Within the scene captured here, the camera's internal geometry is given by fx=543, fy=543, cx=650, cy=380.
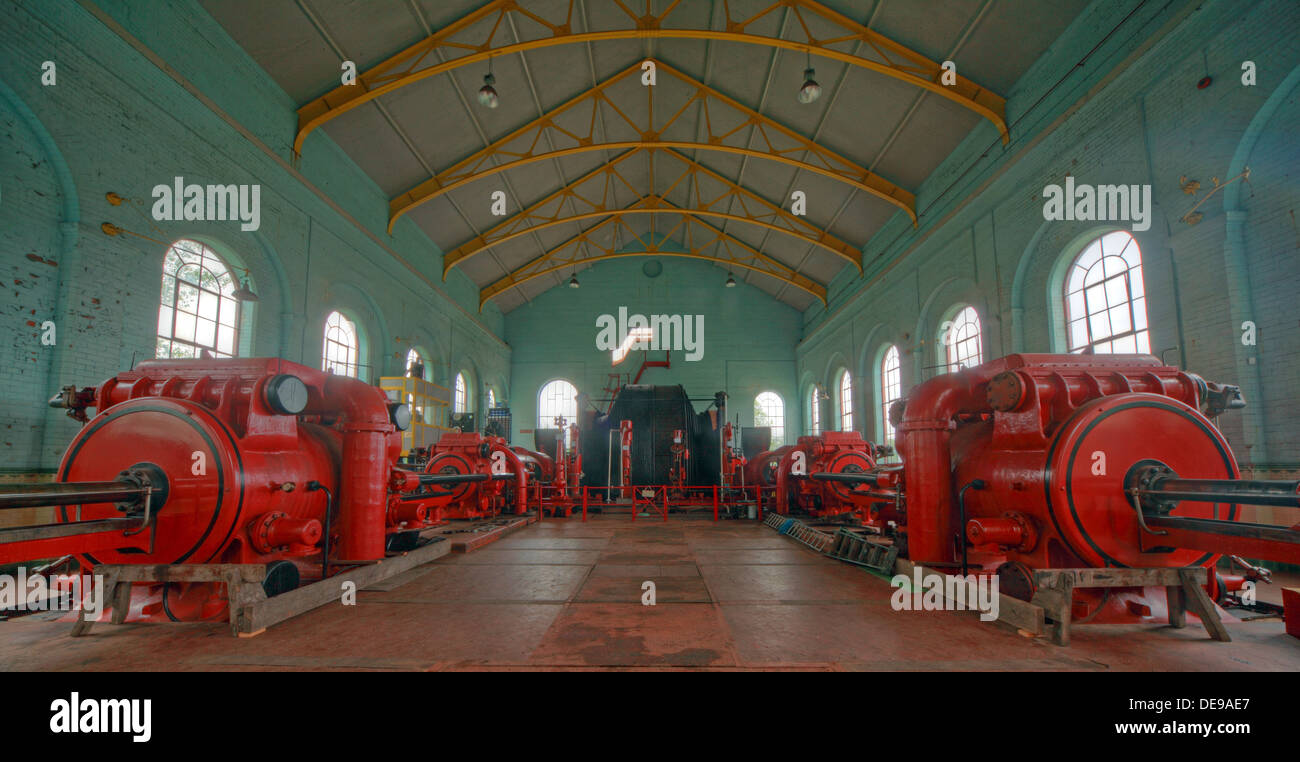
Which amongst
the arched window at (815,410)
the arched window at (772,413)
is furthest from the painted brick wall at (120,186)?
the arched window at (772,413)

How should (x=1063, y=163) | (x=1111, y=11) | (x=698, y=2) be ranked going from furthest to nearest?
(x=698, y=2) → (x=1063, y=163) → (x=1111, y=11)

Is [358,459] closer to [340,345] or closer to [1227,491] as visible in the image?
[1227,491]

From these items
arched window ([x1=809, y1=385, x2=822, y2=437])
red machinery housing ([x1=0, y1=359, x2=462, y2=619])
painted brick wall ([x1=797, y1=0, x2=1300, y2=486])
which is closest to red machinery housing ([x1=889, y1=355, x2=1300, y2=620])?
painted brick wall ([x1=797, y1=0, x2=1300, y2=486])

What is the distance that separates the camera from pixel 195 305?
28.3ft

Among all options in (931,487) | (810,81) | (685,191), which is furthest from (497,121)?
(931,487)

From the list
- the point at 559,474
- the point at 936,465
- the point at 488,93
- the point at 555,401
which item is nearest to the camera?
the point at 936,465

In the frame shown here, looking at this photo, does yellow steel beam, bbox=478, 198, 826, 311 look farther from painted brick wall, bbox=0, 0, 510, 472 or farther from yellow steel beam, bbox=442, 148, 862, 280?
painted brick wall, bbox=0, 0, 510, 472

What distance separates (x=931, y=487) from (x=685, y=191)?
699 inches

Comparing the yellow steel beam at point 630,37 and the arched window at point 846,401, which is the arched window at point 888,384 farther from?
the yellow steel beam at point 630,37

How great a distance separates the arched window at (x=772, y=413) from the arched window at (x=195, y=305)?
62.1 feet

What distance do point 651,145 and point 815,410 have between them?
12.6m

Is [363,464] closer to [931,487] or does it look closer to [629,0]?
[931,487]

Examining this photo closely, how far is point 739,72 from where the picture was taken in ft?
42.6

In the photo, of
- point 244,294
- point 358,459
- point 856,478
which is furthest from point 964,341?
point 244,294
